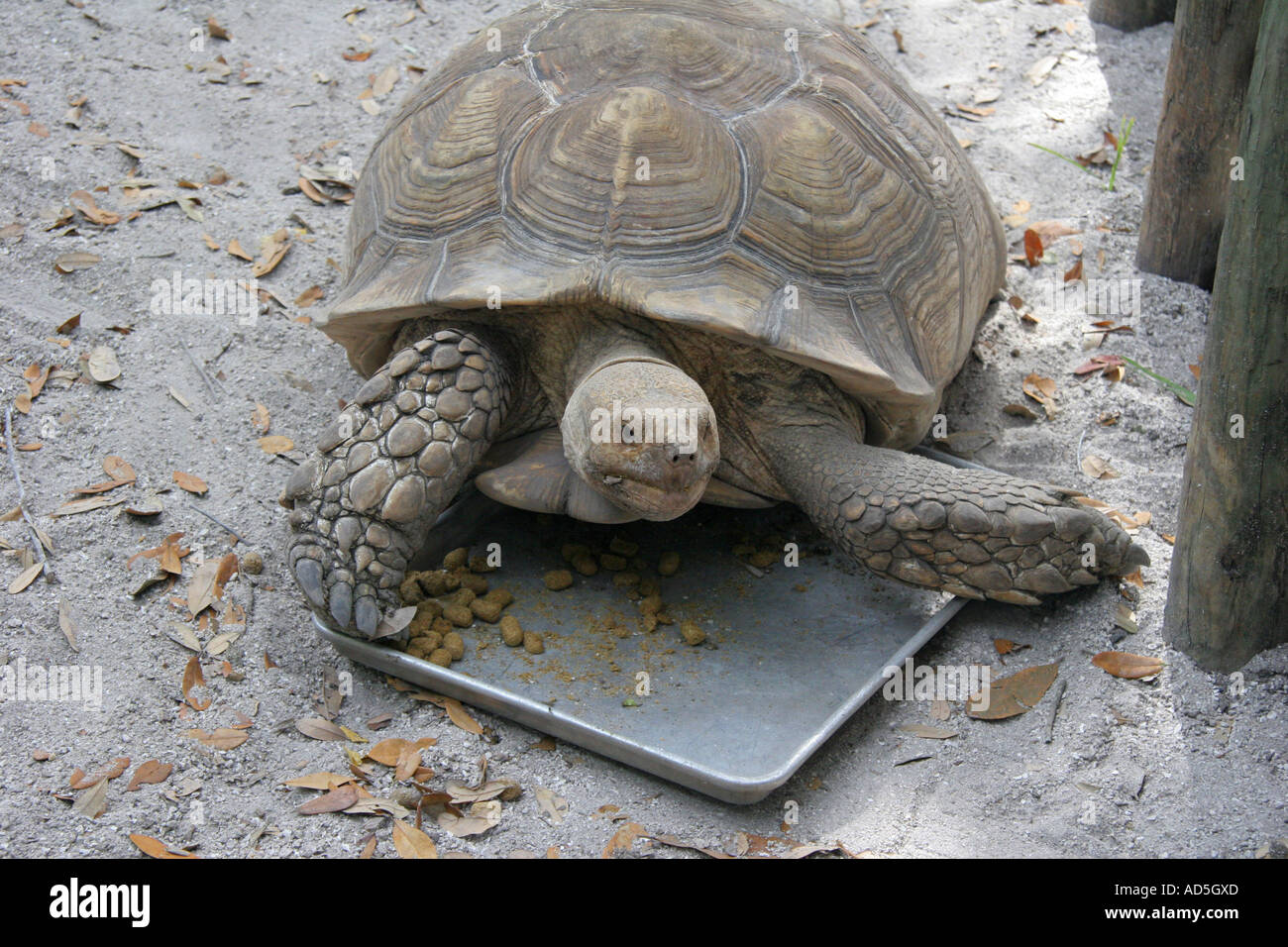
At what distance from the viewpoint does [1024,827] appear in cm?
264

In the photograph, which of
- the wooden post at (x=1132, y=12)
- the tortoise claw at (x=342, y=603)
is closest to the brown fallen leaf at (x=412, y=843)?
the tortoise claw at (x=342, y=603)

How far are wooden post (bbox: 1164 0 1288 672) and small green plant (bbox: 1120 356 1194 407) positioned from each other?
4.16ft

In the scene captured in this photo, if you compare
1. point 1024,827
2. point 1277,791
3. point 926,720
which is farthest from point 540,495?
point 1277,791

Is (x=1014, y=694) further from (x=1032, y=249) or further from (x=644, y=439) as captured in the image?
(x=1032, y=249)

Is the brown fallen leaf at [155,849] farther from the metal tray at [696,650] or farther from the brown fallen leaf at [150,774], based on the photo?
the metal tray at [696,650]

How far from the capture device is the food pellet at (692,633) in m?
3.19

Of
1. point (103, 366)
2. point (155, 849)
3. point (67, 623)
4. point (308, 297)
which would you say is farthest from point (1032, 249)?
point (155, 849)

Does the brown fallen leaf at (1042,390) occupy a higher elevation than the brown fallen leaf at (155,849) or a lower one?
higher

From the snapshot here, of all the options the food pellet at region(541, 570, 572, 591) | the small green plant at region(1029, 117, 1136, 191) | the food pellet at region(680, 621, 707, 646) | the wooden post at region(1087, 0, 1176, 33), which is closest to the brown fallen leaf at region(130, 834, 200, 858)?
the food pellet at region(541, 570, 572, 591)

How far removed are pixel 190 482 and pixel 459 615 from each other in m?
1.02

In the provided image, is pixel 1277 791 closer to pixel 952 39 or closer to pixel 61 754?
pixel 61 754

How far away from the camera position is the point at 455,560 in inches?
135

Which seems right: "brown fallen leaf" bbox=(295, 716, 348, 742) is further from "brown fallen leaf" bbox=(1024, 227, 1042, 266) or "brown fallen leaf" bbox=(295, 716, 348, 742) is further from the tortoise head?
"brown fallen leaf" bbox=(1024, 227, 1042, 266)

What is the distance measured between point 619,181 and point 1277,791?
2.13 metres
